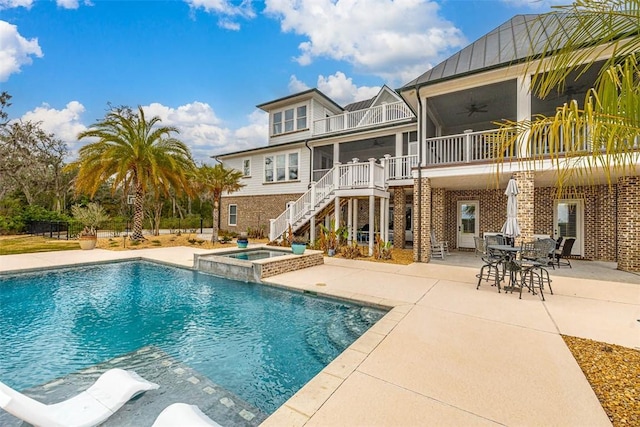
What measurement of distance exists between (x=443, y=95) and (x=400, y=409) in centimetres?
1079

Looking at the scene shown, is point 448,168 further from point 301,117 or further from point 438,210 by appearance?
point 301,117

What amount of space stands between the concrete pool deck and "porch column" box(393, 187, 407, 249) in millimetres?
6993

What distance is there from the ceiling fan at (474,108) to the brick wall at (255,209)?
1010 cm

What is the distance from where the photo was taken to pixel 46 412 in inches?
97.5

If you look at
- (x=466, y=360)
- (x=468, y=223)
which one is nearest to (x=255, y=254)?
(x=466, y=360)

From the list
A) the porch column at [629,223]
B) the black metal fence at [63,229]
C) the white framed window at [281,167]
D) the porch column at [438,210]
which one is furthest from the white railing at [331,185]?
the black metal fence at [63,229]

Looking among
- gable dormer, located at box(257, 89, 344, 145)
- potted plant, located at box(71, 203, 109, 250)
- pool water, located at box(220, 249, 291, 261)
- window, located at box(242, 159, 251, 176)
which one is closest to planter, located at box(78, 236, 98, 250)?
potted plant, located at box(71, 203, 109, 250)

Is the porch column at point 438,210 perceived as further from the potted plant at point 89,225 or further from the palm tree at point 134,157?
the potted plant at point 89,225

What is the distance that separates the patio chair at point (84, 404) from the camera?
2.26 m

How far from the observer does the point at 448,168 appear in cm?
1028

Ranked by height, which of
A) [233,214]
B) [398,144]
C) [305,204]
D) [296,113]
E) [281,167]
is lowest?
[233,214]

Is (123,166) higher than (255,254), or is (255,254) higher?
(123,166)

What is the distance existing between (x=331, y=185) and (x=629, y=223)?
10653mm

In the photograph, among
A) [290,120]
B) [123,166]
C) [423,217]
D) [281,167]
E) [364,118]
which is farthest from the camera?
[290,120]
